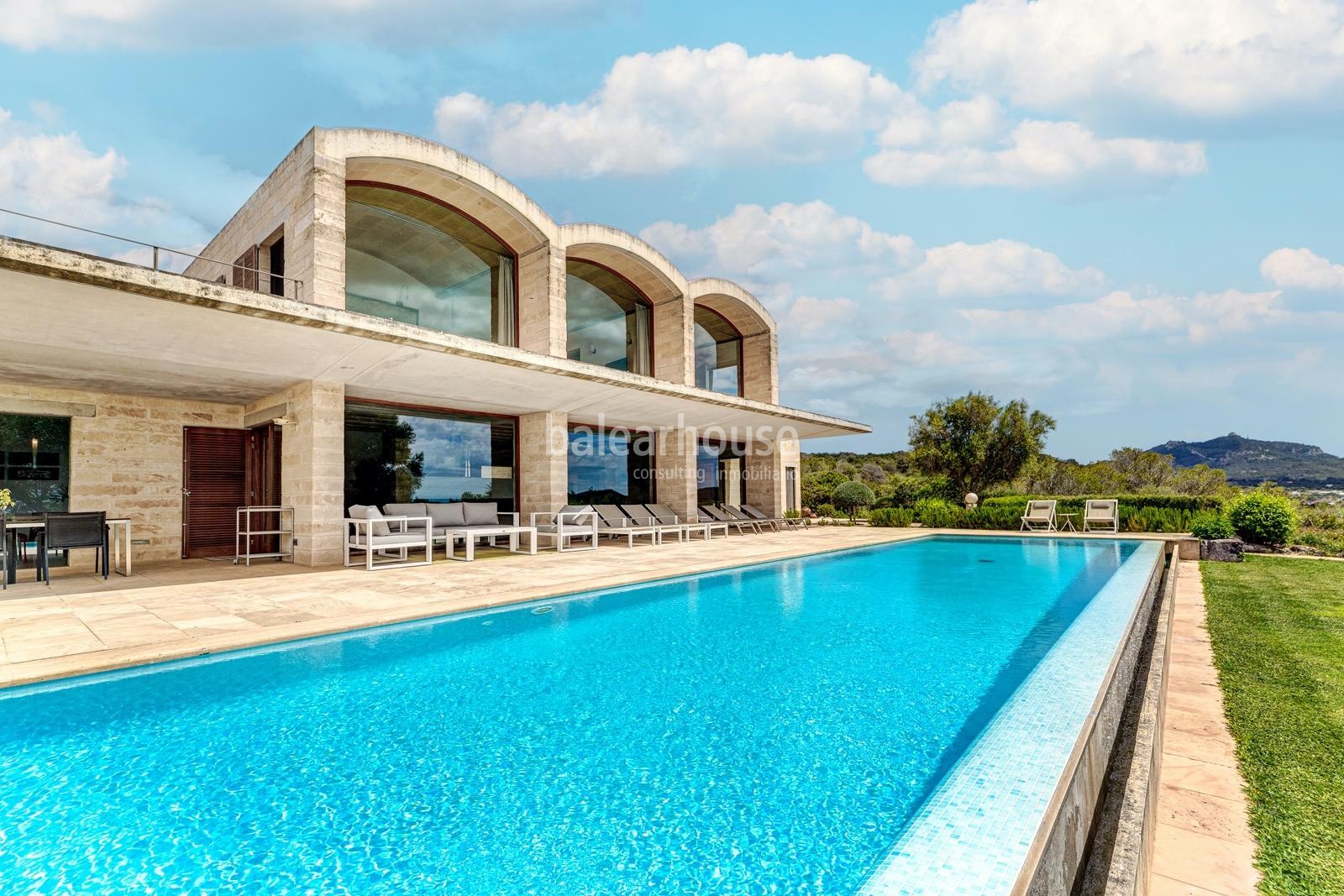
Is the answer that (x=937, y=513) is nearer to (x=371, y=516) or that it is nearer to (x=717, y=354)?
(x=717, y=354)

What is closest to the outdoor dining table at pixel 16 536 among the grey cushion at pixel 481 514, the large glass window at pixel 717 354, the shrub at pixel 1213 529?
the grey cushion at pixel 481 514

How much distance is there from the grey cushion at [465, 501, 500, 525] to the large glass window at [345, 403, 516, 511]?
1.96 feet

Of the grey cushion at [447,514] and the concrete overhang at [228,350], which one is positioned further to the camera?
the grey cushion at [447,514]

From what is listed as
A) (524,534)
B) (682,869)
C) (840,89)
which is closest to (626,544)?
(524,534)

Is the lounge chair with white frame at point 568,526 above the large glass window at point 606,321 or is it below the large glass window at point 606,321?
below

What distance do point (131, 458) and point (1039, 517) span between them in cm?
2035

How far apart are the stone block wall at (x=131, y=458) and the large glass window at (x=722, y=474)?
12360 millimetres

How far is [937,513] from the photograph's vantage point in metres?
19.2

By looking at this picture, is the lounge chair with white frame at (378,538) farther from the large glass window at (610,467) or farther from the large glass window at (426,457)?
the large glass window at (610,467)

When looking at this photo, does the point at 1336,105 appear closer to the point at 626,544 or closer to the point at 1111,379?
the point at 626,544

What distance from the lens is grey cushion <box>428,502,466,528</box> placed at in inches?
464

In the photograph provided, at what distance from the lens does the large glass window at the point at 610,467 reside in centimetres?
1498

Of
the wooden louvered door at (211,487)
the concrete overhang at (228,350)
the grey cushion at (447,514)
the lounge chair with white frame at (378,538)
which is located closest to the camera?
the concrete overhang at (228,350)

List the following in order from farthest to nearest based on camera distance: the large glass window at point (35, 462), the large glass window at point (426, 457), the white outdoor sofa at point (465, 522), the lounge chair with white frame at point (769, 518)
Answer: the lounge chair with white frame at point (769, 518) < the large glass window at point (426, 457) < the white outdoor sofa at point (465, 522) < the large glass window at point (35, 462)
